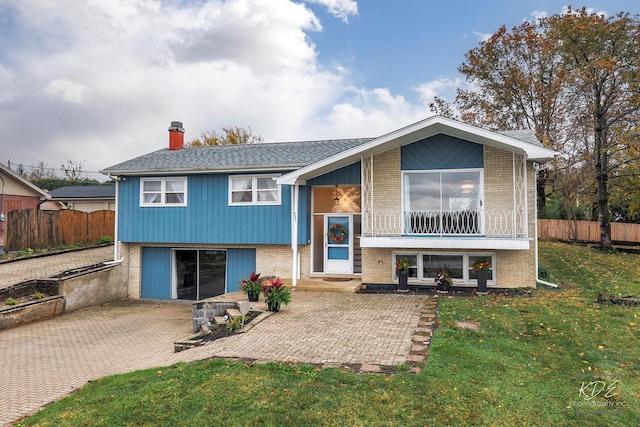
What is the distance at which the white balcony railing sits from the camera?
480 inches

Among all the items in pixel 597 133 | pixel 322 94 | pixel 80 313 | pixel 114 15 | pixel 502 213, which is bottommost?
pixel 80 313

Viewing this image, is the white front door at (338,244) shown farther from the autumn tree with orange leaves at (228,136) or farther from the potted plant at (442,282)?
the autumn tree with orange leaves at (228,136)

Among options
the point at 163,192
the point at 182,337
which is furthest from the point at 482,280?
the point at 163,192

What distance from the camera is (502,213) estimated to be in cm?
1227

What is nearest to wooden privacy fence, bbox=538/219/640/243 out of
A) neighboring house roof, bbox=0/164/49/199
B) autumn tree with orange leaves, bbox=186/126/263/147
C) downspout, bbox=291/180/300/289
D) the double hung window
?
the double hung window

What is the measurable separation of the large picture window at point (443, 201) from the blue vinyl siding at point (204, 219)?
14.2 ft

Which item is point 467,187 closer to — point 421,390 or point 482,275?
point 482,275

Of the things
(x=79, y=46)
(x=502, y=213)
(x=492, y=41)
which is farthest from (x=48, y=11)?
(x=492, y=41)

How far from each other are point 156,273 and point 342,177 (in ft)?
28.4

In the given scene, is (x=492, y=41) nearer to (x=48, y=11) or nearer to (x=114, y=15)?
(x=114, y=15)

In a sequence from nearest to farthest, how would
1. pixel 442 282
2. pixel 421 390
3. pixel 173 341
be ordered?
pixel 421 390 < pixel 173 341 < pixel 442 282

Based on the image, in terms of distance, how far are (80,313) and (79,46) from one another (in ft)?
40.5

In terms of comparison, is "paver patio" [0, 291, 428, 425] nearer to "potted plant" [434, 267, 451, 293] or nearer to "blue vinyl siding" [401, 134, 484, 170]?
"potted plant" [434, 267, 451, 293]

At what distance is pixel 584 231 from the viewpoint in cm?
2786
